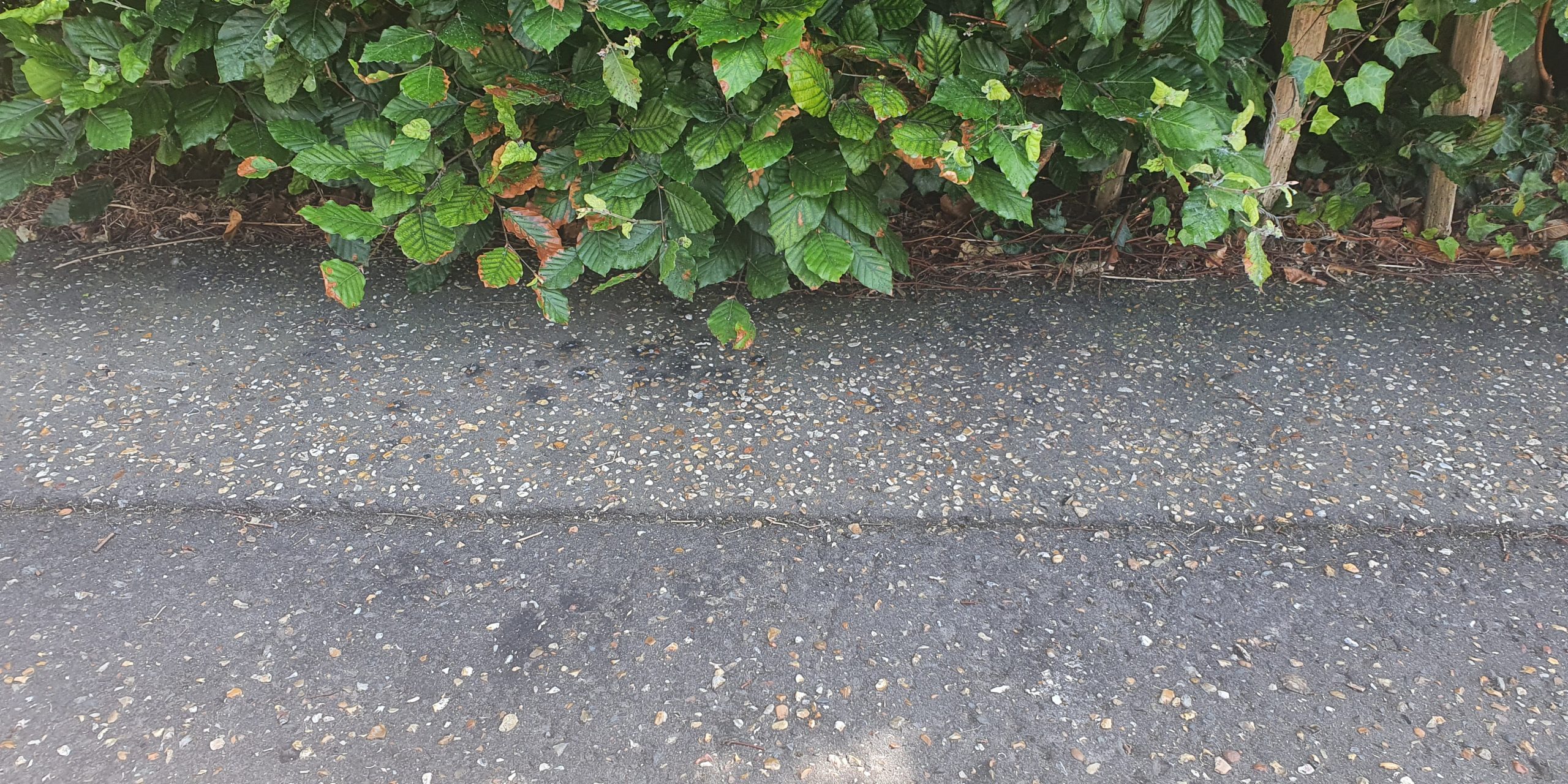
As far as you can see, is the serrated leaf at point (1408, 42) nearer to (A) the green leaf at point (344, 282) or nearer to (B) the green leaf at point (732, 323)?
(B) the green leaf at point (732, 323)

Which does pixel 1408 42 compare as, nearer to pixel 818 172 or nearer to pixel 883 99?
pixel 883 99

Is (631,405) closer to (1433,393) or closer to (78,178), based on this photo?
(1433,393)

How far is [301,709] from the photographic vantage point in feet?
6.05

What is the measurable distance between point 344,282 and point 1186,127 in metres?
2.18

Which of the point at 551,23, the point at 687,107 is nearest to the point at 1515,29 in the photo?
the point at 687,107

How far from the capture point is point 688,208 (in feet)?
8.41

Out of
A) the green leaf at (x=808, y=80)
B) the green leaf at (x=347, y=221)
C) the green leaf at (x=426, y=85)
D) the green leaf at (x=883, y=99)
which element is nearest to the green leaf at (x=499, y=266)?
the green leaf at (x=347, y=221)

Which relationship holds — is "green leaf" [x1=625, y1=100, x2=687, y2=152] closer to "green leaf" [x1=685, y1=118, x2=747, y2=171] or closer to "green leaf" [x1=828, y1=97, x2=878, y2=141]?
"green leaf" [x1=685, y1=118, x2=747, y2=171]

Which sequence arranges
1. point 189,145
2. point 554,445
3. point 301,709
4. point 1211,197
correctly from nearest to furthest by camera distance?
point 301,709 → point 1211,197 → point 554,445 → point 189,145

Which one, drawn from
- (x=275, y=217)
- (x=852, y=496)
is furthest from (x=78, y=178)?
(x=852, y=496)

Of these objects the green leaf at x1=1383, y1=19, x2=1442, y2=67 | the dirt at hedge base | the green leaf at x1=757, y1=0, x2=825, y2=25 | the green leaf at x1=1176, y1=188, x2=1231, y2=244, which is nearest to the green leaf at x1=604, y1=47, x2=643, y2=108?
the green leaf at x1=757, y1=0, x2=825, y2=25

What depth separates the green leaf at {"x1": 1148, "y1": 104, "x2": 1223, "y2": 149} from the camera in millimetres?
2229

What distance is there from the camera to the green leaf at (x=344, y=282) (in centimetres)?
252

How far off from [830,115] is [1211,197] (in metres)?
0.94
